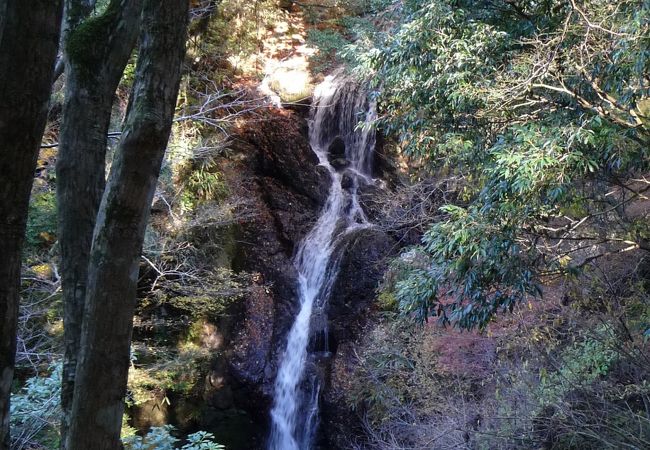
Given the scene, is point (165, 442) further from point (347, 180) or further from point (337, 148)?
point (337, 148)

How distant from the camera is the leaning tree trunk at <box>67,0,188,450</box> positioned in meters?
2.20

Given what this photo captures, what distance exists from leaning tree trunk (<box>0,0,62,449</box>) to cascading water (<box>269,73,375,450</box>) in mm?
6070

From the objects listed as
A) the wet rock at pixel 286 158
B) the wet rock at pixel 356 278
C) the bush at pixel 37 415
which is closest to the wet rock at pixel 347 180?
the wet rock at pixel 286 158

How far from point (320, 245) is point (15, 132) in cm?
1019

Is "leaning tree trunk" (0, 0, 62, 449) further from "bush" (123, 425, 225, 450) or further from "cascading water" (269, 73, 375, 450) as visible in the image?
"cascading water" (269, 73, 375, 450)

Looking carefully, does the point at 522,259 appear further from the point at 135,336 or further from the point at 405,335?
the point at 135,336

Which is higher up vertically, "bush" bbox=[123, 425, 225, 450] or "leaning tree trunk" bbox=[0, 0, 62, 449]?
"leaning tree trunk" bbox=[0, 0, 62, 449]

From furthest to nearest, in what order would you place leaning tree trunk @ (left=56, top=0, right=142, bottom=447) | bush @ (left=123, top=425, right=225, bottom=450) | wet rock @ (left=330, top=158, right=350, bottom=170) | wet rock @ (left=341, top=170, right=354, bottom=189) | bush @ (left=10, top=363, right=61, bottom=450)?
wet rock @ (left=330, top=158, right=350, bottom=170)
wet rock @ (left=341, top=170, right=354, bottom=189)
bush @ (left=10, top=363, right=61, bottom=450)
bush @ (left=123, top=425, right=225, bottom=450)
leaning tree trunk @ (left=56, top=0, right=142, bottom=447)

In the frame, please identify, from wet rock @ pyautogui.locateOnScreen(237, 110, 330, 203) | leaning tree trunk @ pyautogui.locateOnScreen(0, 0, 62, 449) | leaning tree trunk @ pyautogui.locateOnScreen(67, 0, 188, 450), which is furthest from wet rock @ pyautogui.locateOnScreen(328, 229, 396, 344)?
leaning tree trunk @ pyautogui.locateOnScreen(0, 0, 62, 449)

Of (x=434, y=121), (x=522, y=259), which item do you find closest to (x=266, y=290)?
(x=434, y=121)

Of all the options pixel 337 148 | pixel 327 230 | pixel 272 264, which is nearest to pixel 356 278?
pixel 327 230

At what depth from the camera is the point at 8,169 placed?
1.98 m

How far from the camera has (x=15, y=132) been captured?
1993 millimetres

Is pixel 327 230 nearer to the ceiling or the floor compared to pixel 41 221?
nearer to the floor
